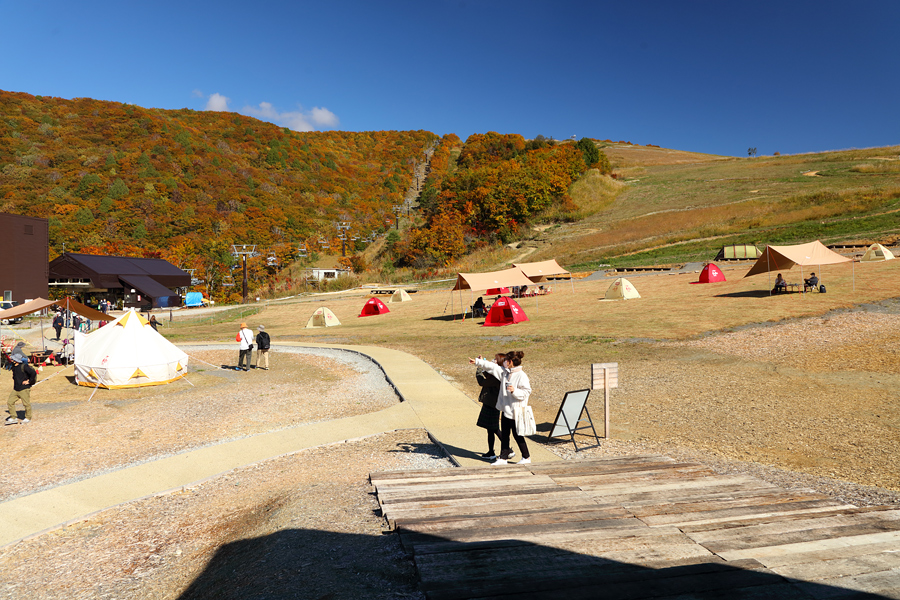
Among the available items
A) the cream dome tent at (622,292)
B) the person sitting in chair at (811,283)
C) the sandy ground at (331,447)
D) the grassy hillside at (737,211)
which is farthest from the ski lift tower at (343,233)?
the sandy ground at (331,447)

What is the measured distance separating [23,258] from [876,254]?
64.1 m

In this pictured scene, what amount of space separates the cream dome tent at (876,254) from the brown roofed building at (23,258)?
6165 cm

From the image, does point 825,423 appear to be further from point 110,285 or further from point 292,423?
point 110,285

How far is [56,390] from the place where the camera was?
16.8 metres

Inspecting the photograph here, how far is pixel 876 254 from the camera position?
111 ft

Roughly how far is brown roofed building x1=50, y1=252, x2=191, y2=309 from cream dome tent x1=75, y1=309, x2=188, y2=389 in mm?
40090

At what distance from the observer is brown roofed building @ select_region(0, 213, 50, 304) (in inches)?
1836

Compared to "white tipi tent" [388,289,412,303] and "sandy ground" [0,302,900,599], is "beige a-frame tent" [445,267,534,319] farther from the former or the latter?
"white tipi tent" [388,289,412,303]

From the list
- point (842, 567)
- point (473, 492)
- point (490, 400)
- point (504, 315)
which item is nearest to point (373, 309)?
point (504, 315)

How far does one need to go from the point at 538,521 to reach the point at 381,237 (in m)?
97.2

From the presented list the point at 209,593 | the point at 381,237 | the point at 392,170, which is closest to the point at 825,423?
the point at 209,593

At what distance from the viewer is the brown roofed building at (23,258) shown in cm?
4662

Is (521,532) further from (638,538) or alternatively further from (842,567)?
(842,567)

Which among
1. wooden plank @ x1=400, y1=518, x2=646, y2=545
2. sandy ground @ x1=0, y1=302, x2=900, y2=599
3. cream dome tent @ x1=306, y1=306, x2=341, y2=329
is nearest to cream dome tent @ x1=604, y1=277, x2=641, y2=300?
sandy ground @ x1=0, y1=302, x2=900, y2=599
